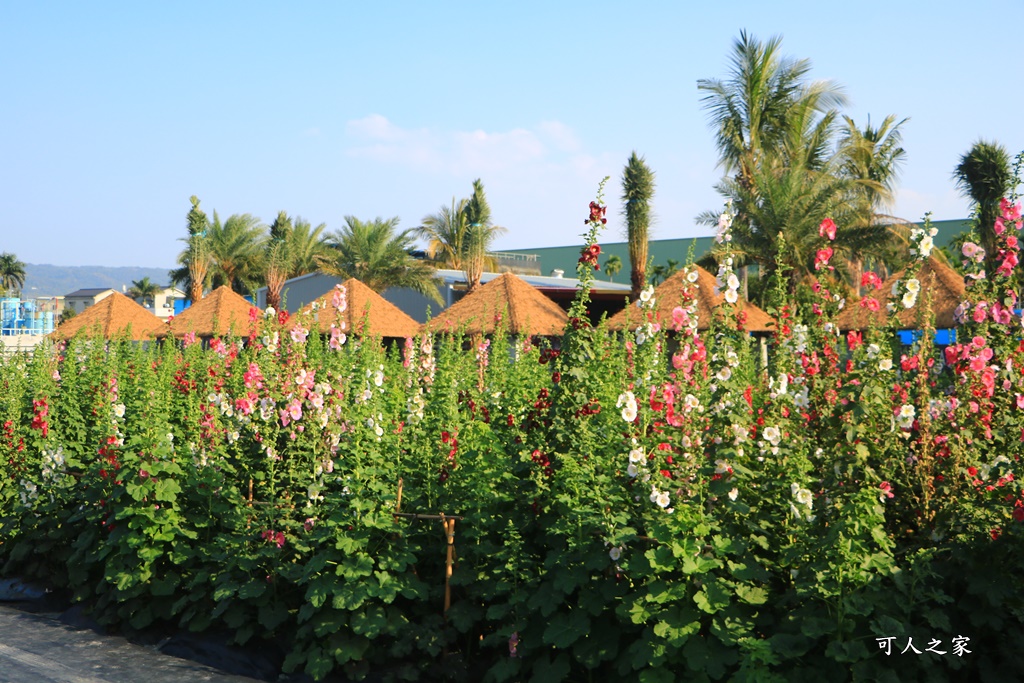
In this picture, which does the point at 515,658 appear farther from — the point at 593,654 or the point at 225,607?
the point at 225,607

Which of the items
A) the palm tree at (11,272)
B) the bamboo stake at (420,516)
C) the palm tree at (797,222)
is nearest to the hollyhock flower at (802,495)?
the bamboo stake at (420,516)

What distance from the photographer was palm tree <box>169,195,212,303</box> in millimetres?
43500

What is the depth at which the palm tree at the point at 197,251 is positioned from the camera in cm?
4350

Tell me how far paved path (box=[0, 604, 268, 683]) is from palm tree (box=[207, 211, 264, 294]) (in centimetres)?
4030

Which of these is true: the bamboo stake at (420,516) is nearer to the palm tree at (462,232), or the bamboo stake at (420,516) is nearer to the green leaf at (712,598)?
the green leaf at (712,598)

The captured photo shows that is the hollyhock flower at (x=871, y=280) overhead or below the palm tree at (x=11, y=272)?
below

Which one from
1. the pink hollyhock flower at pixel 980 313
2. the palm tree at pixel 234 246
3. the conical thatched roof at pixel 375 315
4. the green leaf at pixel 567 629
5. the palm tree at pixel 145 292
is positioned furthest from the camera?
the palm tree at pixel 145 292

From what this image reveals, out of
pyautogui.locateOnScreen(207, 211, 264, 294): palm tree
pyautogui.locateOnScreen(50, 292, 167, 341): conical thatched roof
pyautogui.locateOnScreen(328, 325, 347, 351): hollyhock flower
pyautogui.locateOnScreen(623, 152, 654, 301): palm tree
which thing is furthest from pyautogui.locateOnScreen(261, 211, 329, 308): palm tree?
pyautogui.locateOnScreen(328, 325, 347, 351): hollyhock flower

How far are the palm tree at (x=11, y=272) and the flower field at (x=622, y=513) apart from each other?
347ft

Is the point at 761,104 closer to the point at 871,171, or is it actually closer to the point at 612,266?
the point at 871,171

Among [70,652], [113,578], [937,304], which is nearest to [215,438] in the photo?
[113,578]

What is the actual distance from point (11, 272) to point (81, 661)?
358 ft

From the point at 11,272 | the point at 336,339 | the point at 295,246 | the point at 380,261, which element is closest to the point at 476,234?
the point at 380,261

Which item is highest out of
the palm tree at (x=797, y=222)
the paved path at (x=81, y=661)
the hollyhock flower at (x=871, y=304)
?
the palm tree at (x=797, y=222)
